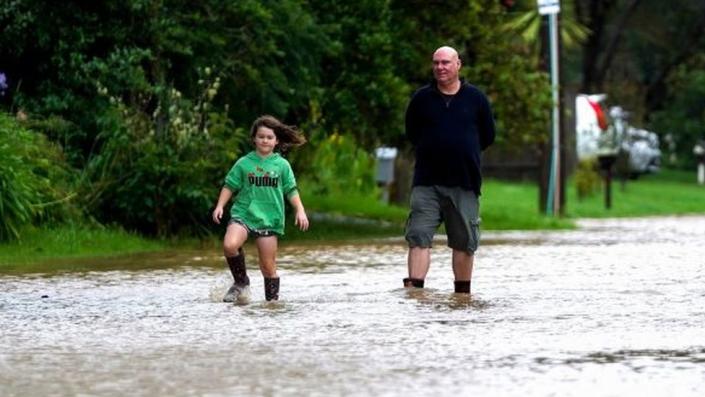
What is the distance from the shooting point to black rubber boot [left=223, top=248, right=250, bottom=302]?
45.0ft

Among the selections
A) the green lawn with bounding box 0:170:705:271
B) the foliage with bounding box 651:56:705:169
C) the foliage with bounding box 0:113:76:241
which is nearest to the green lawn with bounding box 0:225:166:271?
the green lawn with bounding box 0:170:705:271

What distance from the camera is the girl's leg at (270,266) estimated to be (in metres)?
13.8

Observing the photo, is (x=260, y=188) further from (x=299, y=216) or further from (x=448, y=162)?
(x=448, y=162)

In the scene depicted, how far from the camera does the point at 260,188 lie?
13906mm

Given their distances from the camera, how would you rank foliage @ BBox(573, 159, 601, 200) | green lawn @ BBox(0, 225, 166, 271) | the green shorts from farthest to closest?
1. foliage @ BBox(573, 159, 601, 200)
2. green lawn @ BBox(0, 225, 166, 271)
3. the green shorts

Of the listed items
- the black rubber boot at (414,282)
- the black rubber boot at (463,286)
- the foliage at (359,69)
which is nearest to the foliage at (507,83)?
the foliage at (359,69)

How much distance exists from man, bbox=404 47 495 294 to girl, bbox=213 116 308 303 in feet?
3.45

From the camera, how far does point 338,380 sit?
935cm

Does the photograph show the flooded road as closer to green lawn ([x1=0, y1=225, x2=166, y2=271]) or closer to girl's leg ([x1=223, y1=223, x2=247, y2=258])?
girl's leg ([x1=223, y1=223, x2=247, y2=258])

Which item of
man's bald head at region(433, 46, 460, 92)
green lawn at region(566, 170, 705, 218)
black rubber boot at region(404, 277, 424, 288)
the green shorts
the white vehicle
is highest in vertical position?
man's bald head at region(433, 46, 460, 92)

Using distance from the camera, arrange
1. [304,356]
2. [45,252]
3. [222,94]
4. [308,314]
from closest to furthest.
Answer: [304,356]
[308,314]
[45,252]
[222,94]

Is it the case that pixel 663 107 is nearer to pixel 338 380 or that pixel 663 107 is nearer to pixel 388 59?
pixel 388 59

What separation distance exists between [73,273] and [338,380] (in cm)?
777

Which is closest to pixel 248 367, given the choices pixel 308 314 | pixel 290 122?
pixel 308 314
